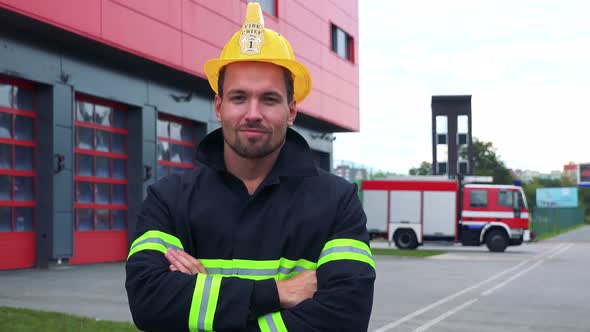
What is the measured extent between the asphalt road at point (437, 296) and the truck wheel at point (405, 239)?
9.87 metres

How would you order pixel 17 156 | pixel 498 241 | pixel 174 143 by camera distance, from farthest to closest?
pixel 498 241, pixel 174 143, pixel 17 156

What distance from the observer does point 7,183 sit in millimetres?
16812

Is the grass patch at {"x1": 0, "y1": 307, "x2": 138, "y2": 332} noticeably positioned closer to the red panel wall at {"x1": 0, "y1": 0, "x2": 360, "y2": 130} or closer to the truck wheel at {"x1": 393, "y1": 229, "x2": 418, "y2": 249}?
the red panel wall at {"x1": 0, "y1": 0, "x2": 360, "y2": 130}

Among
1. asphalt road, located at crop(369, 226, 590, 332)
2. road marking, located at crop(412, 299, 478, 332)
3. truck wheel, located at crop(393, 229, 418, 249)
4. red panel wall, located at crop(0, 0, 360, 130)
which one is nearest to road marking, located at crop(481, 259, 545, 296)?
asphalt road, located at crop(369, 226, 590, 332)

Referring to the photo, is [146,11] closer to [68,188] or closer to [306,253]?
[68,188]

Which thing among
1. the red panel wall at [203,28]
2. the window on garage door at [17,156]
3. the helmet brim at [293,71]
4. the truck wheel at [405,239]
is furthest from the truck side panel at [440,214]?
the helmet brim at [293,71]

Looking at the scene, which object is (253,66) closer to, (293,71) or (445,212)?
(293,71)

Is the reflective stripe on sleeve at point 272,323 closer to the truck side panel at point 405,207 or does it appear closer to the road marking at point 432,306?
the road marking at point 432,306

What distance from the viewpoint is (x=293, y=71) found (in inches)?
119

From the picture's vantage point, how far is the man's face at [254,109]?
285cm

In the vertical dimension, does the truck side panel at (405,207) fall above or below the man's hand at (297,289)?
below

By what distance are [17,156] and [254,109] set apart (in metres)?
15.4

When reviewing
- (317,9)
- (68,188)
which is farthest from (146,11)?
(317,9)

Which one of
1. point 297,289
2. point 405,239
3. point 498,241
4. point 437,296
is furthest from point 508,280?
point 297,289
